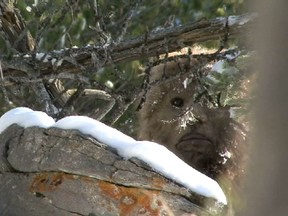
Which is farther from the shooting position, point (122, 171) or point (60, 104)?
point (60, 104)

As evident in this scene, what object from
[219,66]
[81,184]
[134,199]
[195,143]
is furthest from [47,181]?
[195,143]

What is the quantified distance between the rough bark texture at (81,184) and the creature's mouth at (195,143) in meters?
1.51

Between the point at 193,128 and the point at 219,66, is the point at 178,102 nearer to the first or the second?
the point at 193,128

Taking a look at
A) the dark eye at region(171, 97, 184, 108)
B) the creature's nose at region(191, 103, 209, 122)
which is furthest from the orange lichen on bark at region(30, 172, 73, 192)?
the dark eye at region(171, 97, 184, 108)

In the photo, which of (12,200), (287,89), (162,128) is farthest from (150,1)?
(287,89)

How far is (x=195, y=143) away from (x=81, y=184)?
5.39 ft

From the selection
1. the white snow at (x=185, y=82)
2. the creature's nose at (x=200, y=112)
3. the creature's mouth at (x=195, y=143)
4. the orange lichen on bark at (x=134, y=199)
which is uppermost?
the white snow at (x=185, y=82)

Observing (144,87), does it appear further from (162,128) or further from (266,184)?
(266,184)

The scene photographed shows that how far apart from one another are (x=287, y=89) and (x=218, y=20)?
3.23 meters

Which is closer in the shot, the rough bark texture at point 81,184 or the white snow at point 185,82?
the rough bark texture at point 81,184

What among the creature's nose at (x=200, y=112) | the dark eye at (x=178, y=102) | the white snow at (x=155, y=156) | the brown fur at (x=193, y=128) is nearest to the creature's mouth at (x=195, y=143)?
the brown fur at (x=193, y=128)

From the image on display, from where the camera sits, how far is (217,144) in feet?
12.8

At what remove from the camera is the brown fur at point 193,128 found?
381 cm

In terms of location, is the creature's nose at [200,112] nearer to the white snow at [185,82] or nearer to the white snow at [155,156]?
the white snow at [185,82]
